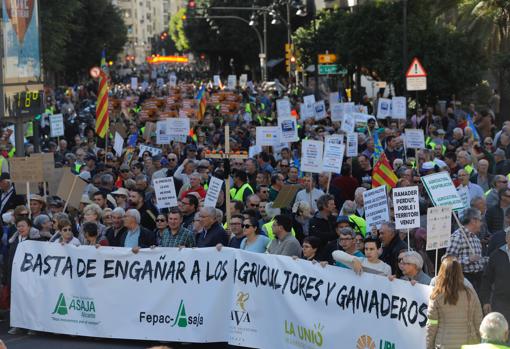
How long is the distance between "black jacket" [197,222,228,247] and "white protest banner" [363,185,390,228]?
1525 millimetres

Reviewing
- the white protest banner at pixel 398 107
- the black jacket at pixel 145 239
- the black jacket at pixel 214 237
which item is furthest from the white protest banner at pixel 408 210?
the white protest banner at pixel 398 107

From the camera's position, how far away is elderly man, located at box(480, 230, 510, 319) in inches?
379

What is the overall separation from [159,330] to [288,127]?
10696 millimetres

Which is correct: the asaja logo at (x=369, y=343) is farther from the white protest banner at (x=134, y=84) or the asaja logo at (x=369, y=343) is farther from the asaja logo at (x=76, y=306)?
the white protest banner at (x=134, y=84)

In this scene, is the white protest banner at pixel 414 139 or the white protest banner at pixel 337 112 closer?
the white protest banner at pixel 414 139

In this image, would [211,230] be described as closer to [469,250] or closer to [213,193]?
[213,193]

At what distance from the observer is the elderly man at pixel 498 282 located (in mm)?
9633

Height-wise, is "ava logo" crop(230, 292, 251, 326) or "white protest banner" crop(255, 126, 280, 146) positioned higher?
"white protest banner" crop(255, 126, 280, 146)

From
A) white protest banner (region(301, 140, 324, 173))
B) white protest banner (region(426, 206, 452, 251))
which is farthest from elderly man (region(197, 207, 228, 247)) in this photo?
white protest banner (region(301, 140, 324, 173))

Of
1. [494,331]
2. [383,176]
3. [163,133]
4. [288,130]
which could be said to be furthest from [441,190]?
[163,133]

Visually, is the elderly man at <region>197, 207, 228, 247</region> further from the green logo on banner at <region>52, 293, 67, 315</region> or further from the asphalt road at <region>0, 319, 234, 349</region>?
the green logo on banner at <region>52, 293, 67, 315</region>

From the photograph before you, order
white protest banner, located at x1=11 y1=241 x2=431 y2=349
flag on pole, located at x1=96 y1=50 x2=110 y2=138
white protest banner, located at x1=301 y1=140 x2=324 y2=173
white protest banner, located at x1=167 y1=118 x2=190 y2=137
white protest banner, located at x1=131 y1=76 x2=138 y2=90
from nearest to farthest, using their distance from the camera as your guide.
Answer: white protest banner, located at x1=11 y1=241 x2=431 y2=349 < white protest banner, located at x1=301 y1=140 x2=324 y2=173 < white protest banner, located at x1=167 y1=118 x2=190 y2=137 < flag on pole, located at x1=96 y1=50 x2=110 y2=138 < white protest banner, located at x1=131 y1=76 x2=138 y2=90

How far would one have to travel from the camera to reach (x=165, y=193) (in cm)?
1514

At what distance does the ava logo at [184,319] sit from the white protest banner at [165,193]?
11.6ft
